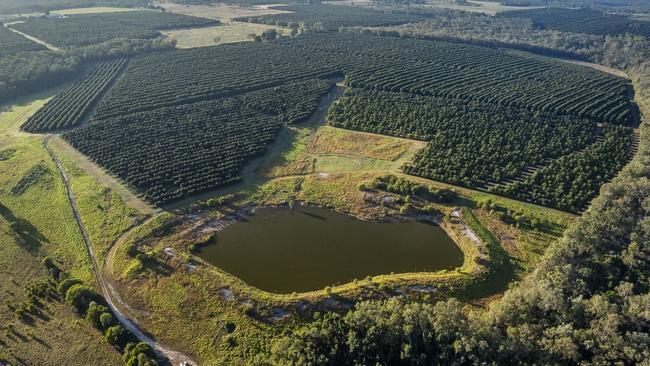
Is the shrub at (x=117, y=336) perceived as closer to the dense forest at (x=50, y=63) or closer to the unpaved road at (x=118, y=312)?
the unpaved road at (x=118, y=312)

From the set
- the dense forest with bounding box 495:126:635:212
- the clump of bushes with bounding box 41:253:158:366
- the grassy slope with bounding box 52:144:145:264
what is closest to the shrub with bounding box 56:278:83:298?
the clump of bushes with bounding box 41:253:158:366

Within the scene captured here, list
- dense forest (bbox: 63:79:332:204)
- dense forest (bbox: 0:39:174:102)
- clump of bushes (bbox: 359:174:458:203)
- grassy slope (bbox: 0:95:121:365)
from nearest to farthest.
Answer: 1. grassy slope (bbox: 0:95:121:365)
2. clump of bushes (bbox: 359:174:458:203)
3. dense forest (bbox: 63:79:332:204)
4. dense forest (bbox: 0:39:174:102)

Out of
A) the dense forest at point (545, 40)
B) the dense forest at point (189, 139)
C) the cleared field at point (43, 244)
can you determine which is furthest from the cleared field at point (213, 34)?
the cleared field at point (43, 244)

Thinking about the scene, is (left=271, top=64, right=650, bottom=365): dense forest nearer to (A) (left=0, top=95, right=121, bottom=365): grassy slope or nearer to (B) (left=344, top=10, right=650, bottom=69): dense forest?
(A) (left=0, top=95, right=121, bottom=365): grassy slope

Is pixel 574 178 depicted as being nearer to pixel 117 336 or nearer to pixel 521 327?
pixel 521 327

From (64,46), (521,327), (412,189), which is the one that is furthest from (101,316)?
(64,46)

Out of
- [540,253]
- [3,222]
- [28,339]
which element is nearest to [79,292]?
[28,339]

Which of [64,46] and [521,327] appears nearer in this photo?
[521,327]
